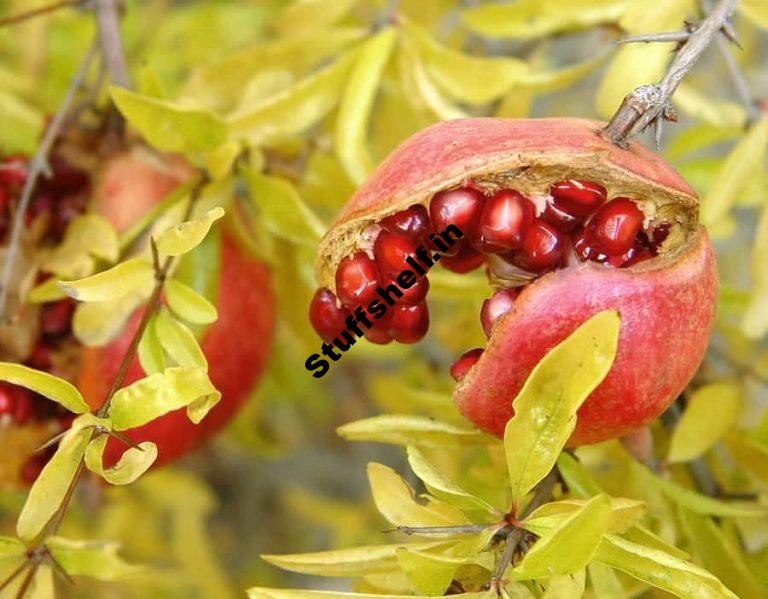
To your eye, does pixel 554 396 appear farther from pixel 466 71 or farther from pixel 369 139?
pixel 369 139

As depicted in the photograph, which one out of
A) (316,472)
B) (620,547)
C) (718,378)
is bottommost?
(316,472)

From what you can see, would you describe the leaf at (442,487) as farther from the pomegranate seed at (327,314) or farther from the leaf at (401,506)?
the pomegranate seed at (327,314)

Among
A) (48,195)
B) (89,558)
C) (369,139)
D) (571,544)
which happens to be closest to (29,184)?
(48,195)

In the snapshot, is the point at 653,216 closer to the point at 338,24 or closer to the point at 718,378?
the point at 718,378

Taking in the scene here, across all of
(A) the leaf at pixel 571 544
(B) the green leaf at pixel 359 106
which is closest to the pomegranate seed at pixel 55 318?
(B) the green leaf at pixel 359 106

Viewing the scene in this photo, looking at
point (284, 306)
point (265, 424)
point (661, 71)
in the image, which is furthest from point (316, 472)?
point (661, 71)

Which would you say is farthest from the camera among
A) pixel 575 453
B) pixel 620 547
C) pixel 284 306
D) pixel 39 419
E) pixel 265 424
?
pixel 265 424

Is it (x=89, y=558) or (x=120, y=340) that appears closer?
(x=89, y=558)

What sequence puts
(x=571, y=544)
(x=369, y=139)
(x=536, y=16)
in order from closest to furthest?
(x=571, y=544) → (x=536, y=16) → (x=369, y=139)
